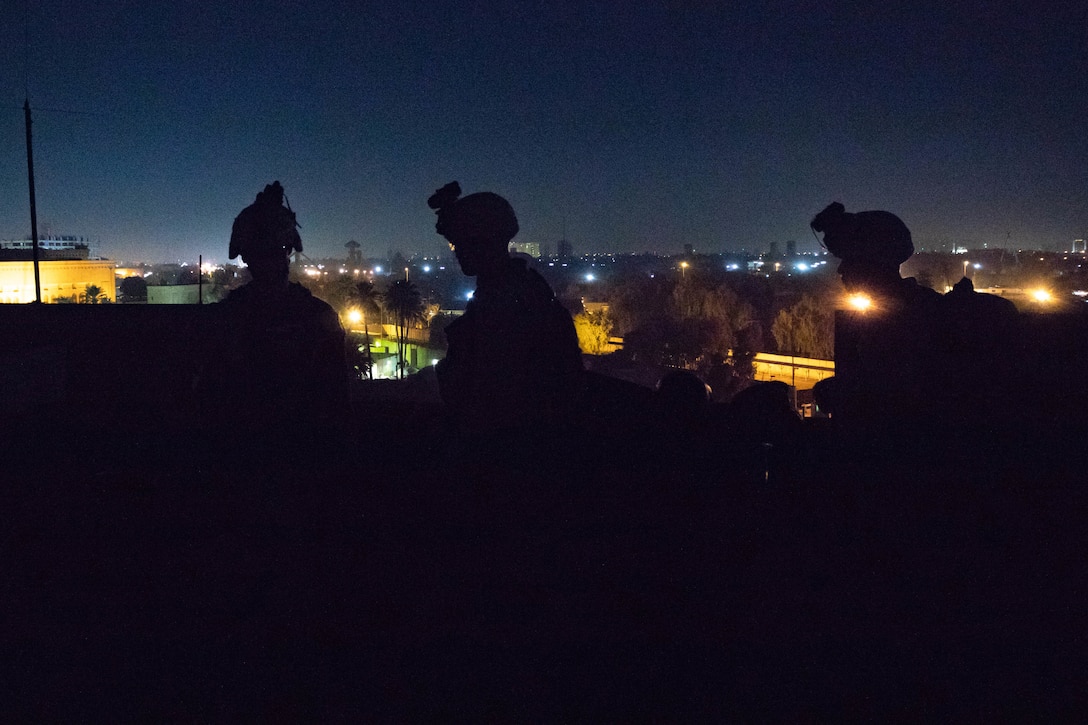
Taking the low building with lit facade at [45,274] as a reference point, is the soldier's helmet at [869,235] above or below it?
below

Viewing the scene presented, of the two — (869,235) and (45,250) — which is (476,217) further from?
(45,250)

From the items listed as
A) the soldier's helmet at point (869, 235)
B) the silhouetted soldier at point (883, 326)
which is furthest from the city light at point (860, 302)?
the soldier's helmet at point (869, 235)

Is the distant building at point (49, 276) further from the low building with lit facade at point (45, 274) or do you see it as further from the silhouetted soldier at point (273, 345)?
the silhouetted soldier at point (273, 345)

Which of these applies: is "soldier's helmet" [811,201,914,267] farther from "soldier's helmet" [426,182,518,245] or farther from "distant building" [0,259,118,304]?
"distant building" [0,259,118,304]

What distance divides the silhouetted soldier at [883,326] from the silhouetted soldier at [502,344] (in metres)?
1.26

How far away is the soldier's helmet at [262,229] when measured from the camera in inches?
119

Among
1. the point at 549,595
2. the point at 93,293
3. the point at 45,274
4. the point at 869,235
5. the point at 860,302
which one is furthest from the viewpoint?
the point at 93,293

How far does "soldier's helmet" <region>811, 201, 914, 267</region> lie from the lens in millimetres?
2957

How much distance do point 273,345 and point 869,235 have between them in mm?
2558

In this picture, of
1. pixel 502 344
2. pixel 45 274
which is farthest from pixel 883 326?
pixel 45 274

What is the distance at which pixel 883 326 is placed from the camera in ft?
9.82

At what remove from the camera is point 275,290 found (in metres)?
3.10

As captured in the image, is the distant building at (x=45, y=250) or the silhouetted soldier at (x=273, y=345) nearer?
the silhouetted soldier at (x=273, y=345)

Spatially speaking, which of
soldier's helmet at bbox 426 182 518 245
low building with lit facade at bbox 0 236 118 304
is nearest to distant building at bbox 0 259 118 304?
low building with lit facade at bbox 0 236 118 304
